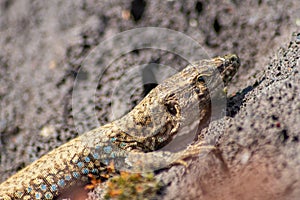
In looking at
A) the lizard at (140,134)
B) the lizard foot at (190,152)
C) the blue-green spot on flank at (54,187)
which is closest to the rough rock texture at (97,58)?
the lizard foot at (190,152)

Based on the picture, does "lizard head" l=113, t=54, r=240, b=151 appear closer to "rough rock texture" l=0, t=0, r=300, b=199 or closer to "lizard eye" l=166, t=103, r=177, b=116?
"lizard eye" l=166, t=103, r=177, b=116

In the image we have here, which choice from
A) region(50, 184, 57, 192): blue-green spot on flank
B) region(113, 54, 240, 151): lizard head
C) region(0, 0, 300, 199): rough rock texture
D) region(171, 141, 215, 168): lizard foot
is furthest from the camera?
region(0, 0, 300, 199): rough rock texture

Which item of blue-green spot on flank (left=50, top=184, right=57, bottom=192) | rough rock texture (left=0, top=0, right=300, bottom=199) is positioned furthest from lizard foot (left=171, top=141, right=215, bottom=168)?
blue-green spot on flank (left=50, top=184, right=57, bottom=192)

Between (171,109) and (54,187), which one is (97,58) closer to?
(171,109)

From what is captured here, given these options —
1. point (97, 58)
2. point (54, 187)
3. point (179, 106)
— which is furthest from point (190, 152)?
point (97, 58)

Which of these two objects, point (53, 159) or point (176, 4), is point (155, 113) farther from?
point (176, 4)

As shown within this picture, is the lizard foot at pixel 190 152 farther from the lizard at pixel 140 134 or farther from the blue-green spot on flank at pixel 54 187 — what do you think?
the blue-green spot on flank at pixel 54 187

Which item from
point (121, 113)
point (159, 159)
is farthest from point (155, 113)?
point (121, 113)
